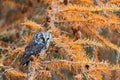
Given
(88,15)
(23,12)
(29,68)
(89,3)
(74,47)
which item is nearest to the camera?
(29,68)

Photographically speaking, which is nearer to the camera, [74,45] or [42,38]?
[42,38]

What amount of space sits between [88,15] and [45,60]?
1.20 feet

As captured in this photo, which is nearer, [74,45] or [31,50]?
[31,50]

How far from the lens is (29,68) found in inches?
67.6

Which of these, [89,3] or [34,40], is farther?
[89,3]

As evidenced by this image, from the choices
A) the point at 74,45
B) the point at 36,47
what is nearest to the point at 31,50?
the point at 36,47

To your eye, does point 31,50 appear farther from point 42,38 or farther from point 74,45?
point 74,45

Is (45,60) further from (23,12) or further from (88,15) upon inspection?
(23,12)

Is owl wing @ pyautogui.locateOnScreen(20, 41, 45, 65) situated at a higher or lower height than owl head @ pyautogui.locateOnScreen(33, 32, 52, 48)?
lower

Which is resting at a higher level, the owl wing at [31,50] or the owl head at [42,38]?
the owl head at [42,38]

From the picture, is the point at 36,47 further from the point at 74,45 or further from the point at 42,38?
the point at 74,45

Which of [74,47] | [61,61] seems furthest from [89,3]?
[61,61]

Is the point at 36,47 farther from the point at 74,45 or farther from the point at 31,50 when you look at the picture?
the point at 74,45

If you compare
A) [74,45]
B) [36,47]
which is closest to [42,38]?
[36,47]
